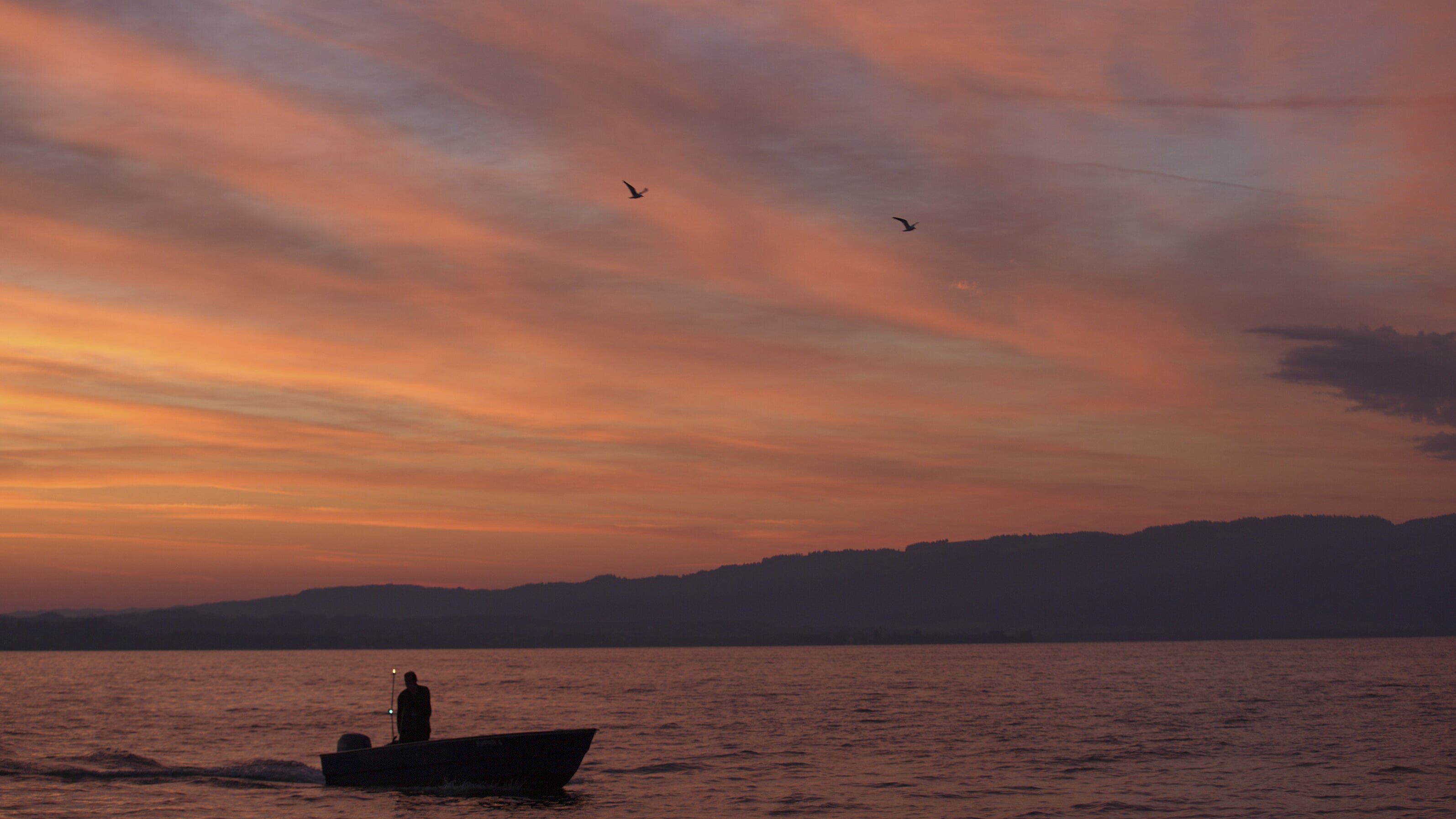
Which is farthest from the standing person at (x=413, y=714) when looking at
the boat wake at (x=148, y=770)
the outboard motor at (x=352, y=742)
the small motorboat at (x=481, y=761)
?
the boat wake at (x=148, y=770)

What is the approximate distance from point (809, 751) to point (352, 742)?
22746 millimetres

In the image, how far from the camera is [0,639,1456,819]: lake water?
1529 inches

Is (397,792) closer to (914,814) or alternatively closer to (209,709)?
(914,814)

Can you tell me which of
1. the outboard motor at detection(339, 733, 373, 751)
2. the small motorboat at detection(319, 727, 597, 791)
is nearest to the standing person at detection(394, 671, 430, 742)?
the small motorboat at detection(319, 727, 597, 791)

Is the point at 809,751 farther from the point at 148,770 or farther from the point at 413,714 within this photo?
the point at 148,770

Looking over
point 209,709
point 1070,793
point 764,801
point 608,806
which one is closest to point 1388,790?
point 1070,793

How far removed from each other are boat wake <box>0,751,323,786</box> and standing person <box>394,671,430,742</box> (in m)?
8.17

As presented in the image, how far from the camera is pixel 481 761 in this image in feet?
124

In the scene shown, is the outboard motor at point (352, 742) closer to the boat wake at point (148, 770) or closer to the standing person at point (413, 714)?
the standing person at point (413, 714)

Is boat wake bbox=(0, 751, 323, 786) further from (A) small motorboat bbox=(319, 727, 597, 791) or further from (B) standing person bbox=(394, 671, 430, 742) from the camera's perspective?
(B) standing person bbox=(394, 671, 430, 742)

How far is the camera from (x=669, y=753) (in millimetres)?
55719

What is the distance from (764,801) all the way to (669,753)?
16.7 meters

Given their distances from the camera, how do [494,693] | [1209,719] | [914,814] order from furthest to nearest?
[494,693] → [1209,719] → [914,814]

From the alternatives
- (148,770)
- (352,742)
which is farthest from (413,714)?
(148,770)
